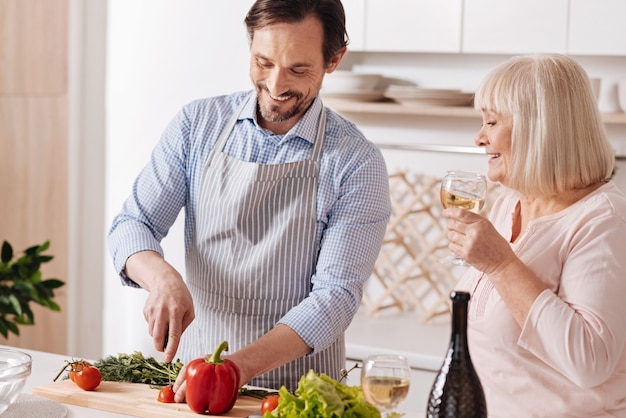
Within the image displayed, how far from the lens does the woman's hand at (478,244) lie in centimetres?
177

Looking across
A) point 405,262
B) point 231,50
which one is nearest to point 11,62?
point 231,50

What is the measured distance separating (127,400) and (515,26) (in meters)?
2.24

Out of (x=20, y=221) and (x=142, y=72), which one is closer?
(x=142, y=72)

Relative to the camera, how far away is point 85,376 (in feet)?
6.21

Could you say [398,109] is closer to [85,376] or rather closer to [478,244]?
[478,244]

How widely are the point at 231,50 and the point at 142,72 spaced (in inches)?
16.5

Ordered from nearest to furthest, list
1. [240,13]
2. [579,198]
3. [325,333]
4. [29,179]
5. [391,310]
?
1. [579,198]
2. [325,333]
3. [240,13]
4. [391,310]
5. [29,179]

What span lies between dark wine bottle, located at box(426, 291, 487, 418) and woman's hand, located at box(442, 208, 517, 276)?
38 cm

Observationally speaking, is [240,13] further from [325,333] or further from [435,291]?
[325,333]

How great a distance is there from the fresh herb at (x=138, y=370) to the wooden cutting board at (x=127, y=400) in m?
0.02

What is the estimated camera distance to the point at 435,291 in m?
3.91

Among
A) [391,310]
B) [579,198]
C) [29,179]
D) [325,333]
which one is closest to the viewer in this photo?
[579,198]

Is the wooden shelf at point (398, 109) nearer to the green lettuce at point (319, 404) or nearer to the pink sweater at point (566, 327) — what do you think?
the pink sweater at point (566, 327)

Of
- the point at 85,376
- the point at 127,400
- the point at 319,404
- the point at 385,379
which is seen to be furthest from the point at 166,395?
the point at 385,379
